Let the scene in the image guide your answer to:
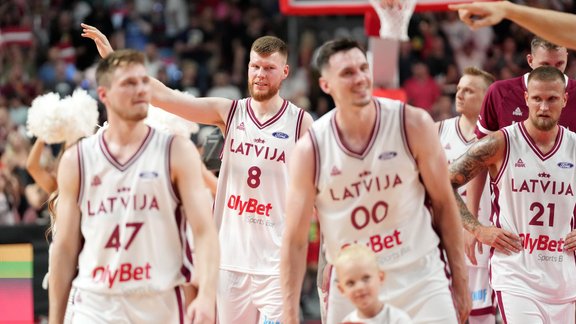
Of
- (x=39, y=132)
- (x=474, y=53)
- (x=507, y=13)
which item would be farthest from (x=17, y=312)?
(x=474, y=53)

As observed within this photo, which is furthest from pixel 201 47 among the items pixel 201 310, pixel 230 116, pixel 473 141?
pixel 201 310

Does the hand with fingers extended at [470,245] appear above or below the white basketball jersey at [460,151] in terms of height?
below

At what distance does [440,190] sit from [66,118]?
4136 millimetres

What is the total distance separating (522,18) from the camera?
5.72 metres

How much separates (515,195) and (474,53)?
33.6 feet

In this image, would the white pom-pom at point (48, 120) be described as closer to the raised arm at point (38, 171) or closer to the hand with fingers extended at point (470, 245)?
the raised arm at point (38, 171)

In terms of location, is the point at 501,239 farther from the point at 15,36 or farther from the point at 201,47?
the point at 15,36

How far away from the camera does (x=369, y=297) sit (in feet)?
19.1

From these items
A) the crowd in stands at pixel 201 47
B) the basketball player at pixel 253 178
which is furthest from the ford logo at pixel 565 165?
the crowd in stands at pixel 201 47

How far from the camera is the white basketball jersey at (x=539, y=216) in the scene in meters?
7.73

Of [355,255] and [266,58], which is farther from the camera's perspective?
[266,58]

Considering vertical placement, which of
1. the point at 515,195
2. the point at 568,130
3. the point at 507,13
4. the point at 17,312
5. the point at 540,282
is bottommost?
the point at 17,312

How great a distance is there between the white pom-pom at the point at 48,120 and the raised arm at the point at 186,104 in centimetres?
120

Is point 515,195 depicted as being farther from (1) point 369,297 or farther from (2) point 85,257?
(2) point 85,257
